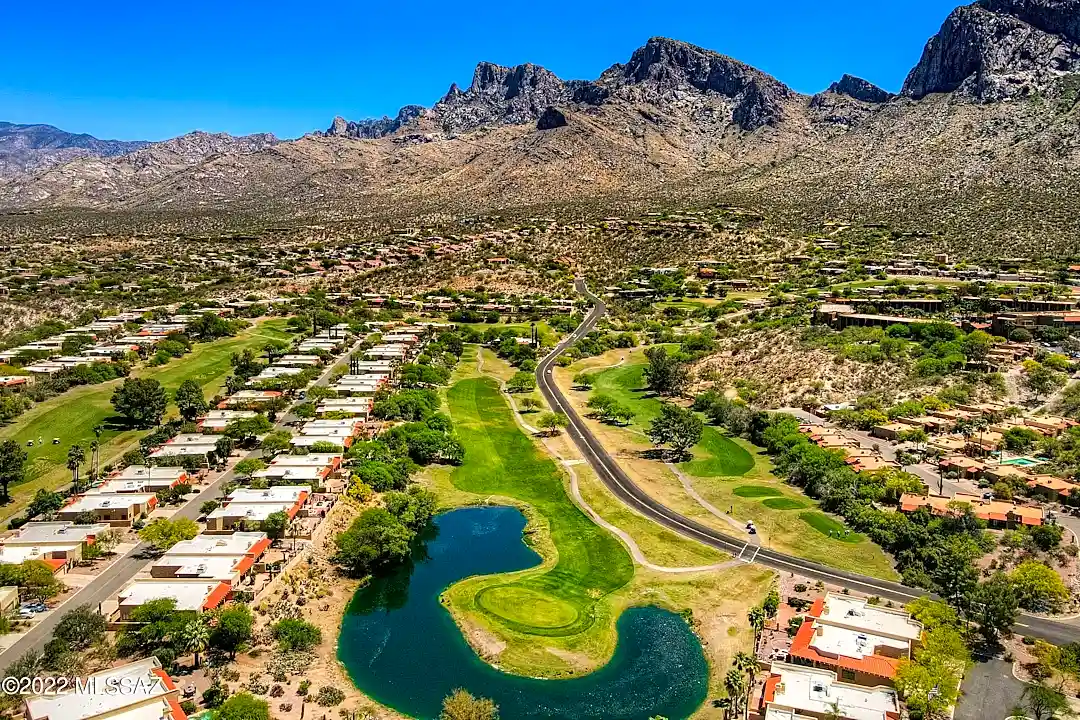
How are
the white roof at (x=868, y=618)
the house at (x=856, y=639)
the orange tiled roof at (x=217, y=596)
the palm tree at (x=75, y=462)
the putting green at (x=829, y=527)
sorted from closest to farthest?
the house at (x=856, y=639), the white roof at (x=868, y=618), the orange tiled roof at (x=217, y=596), the putting green at (x=829, y=527), the palm tree at (x=75, y=462)

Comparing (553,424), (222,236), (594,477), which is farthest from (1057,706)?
(222,236)

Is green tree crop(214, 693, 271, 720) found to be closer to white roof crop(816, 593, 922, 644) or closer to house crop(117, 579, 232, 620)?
house crop(117, 579, 232, 620)

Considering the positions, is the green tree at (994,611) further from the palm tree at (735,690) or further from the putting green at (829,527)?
the palm tree at (735,690)

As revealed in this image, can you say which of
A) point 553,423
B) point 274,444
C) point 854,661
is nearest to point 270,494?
point 274,444

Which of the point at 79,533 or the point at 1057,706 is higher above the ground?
the point at 1057,706

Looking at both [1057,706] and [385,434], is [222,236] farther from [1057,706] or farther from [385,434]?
[1057,706]

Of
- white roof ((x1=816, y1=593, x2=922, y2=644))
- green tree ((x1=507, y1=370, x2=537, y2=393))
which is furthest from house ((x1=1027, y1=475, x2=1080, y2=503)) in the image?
green tree ((x1=507, y1=370, x2=537, y2=393))

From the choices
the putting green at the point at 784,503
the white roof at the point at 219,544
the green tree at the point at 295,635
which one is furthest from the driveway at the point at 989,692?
the white roof at the point at 219,544
